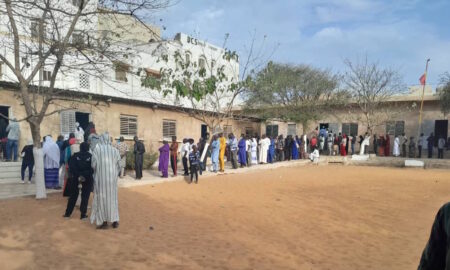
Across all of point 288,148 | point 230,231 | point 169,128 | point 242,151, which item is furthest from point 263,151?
point 230,231

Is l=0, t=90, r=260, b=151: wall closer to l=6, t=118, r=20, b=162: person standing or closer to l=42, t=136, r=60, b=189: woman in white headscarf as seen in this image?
l=6, t=118, r=20, b=162: person standing

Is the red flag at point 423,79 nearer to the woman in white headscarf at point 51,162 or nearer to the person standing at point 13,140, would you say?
the woman in white headscarf at point 51,162

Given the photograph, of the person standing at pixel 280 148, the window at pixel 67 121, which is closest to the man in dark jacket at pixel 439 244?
the window at pixel 67 121

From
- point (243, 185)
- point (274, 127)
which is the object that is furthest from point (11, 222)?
point (274, 127)

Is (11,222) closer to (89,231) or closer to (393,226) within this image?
(89,231)

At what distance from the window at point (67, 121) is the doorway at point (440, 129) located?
21.5 metres

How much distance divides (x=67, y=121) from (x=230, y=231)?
1094 cm

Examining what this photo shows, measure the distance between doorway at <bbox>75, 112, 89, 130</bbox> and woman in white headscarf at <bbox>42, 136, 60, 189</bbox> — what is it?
6232 mm

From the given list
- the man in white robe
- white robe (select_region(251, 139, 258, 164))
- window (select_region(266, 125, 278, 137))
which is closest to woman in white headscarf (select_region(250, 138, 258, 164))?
white robe (select_region(251, 139, 258, 164))

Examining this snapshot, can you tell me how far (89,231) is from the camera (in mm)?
5734

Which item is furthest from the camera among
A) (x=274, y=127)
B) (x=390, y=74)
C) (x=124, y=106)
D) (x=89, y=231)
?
(x=274, y=127)

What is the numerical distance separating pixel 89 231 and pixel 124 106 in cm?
1084

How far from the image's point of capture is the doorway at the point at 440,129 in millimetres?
21297

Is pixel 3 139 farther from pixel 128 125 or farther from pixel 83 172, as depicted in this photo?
pixel 83 172
